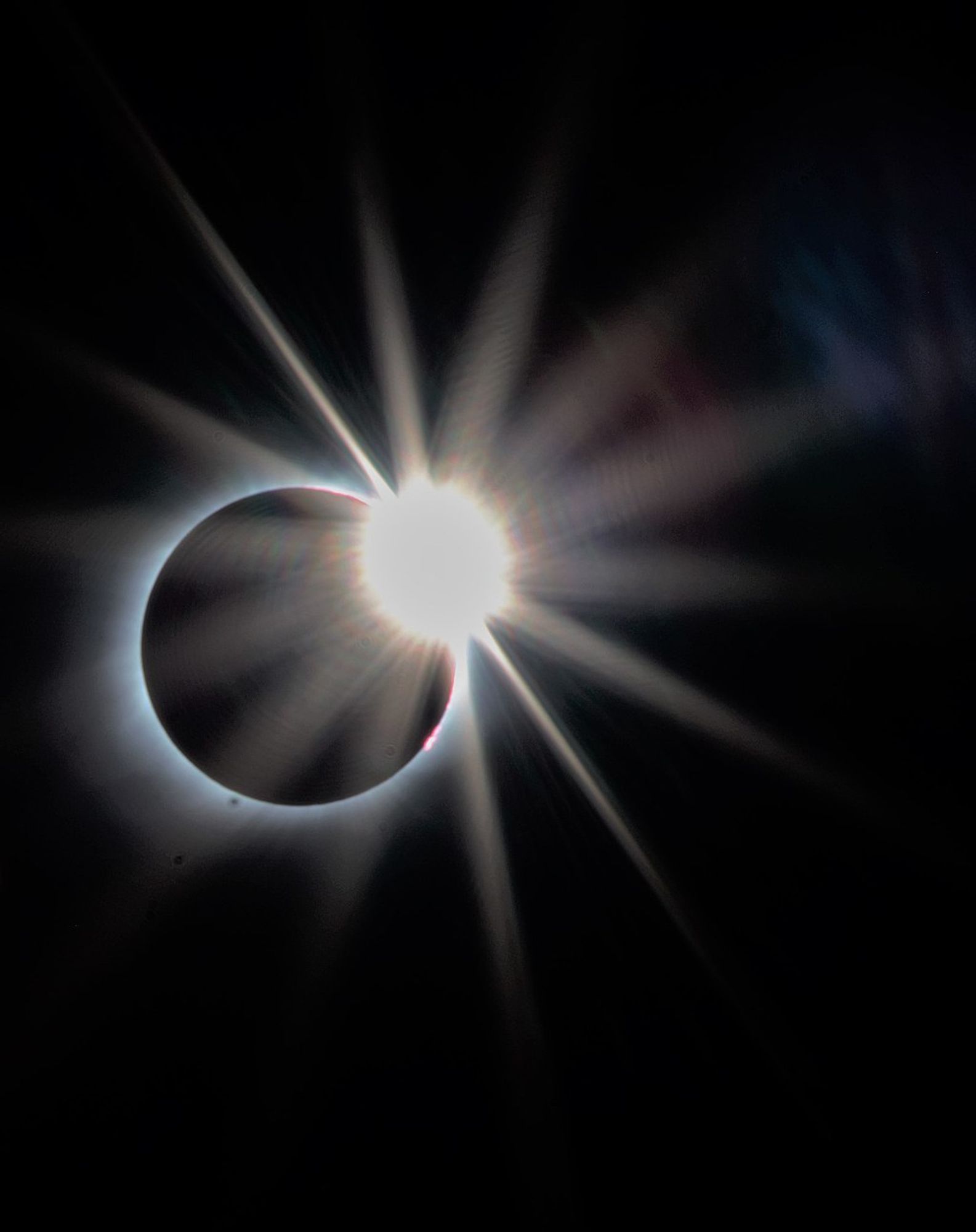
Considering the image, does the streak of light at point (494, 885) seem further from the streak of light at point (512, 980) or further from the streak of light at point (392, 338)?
the streak of light at point (392, 338)

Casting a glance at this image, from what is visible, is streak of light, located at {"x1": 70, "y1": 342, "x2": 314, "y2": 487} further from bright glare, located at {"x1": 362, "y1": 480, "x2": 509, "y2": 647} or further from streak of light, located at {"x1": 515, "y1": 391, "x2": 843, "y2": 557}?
streak of light, located at {"x1": 515, "y1": 391, "x2": 843, "y2": 557}

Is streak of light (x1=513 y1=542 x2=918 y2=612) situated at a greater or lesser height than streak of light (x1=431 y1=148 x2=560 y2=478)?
lesser

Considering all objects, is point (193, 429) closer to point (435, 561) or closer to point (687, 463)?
point (435, 561)

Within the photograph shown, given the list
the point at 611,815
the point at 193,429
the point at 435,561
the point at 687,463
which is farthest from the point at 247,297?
the point at 611,815

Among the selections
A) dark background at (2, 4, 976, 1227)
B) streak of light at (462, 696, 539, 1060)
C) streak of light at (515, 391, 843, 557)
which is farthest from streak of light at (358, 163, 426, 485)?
streak of light at (462, 696, 539, 1060)

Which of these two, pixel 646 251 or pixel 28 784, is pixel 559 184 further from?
pixel 28 784

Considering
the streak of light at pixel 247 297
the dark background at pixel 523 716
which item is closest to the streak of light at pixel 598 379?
the dark background at pixel 523 716
